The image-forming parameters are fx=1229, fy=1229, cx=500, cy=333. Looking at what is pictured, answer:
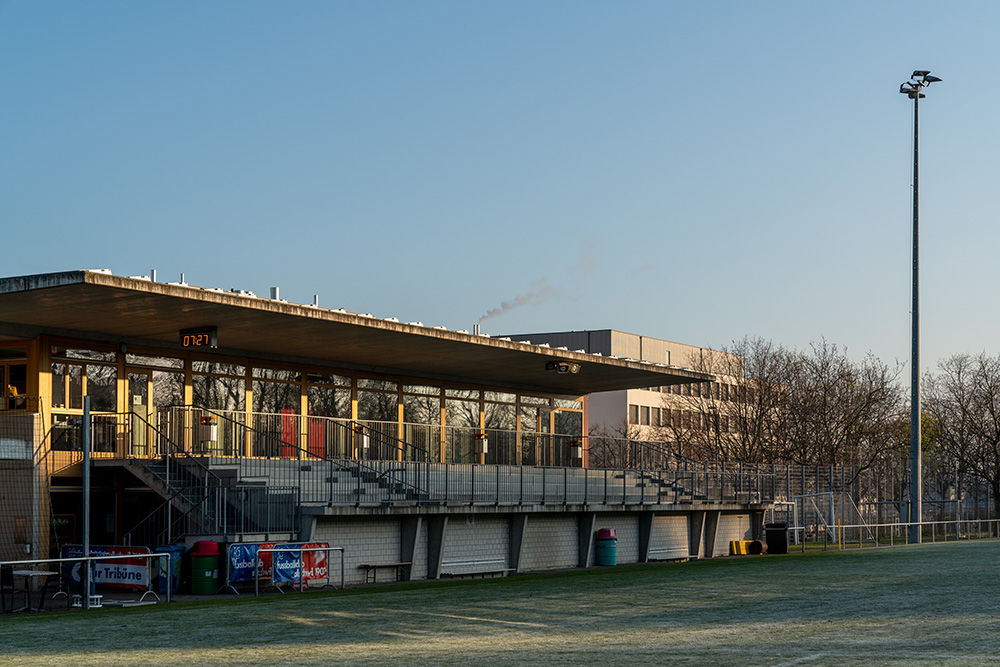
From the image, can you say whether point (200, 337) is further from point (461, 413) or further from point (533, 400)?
point (533, 400)

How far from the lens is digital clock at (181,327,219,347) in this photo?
24.7 metres

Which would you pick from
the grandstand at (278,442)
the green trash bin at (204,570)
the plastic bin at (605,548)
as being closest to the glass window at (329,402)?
the grandstand at (278,442)

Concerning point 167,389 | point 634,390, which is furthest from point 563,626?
point 634,390

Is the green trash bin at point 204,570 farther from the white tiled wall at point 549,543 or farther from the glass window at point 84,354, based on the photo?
the white tiled wall at point 549,543

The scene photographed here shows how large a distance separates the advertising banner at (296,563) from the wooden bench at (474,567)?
15.7 ft

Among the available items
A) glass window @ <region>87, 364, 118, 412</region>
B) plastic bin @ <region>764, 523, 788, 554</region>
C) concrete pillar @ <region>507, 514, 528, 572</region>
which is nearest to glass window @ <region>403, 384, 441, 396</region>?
concrete pillar @ <region>507, 514, 528, 572</region>

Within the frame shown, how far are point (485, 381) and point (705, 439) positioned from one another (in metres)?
23.6

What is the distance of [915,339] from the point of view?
1512 inches

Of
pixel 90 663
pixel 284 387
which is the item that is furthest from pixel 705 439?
pixel 90 663

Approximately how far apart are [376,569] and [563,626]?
10.1 metres

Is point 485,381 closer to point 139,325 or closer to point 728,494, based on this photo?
point 728,494

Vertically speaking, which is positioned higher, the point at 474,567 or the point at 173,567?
the point at 173,567

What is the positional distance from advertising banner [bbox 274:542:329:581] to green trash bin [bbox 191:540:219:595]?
40.7 inches

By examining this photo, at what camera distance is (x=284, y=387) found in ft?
96.4
